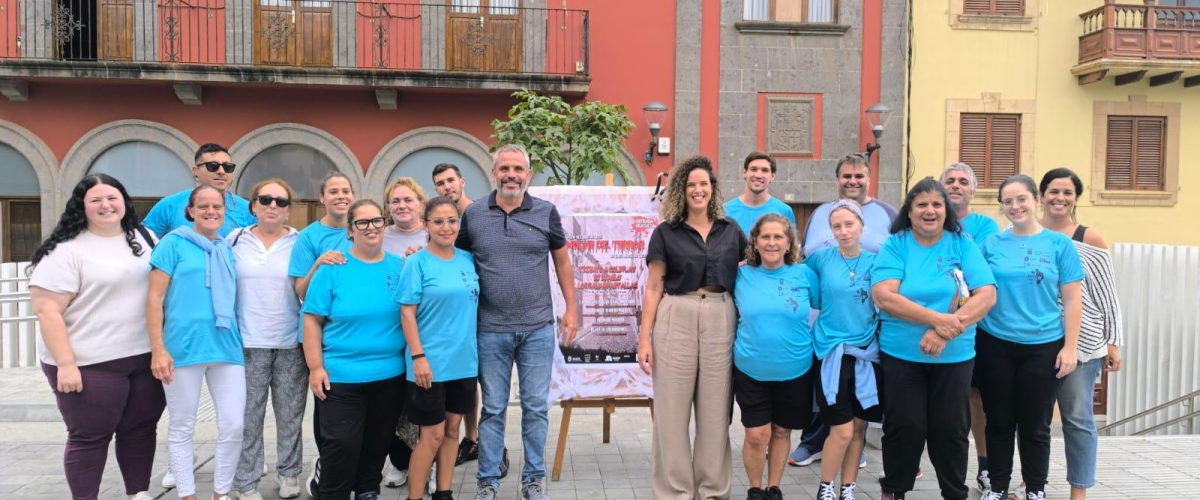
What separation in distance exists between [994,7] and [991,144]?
223cm

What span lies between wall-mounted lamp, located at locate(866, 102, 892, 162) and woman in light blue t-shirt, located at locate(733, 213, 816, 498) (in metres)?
8.86

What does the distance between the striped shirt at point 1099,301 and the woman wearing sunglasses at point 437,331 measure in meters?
3.28

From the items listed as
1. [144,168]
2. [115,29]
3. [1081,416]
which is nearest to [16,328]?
[144,168]

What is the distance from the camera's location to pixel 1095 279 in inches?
166

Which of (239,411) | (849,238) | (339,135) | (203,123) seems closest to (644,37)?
(339,135)

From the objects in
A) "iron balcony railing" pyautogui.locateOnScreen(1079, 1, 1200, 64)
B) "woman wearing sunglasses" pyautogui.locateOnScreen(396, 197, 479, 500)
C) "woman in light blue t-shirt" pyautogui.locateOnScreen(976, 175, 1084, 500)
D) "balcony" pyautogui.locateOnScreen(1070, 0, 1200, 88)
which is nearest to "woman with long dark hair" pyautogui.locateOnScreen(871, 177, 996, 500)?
"woman in light blue t-shirt" pyautogui.locateOnScreen(976, 175, 1084, 500)

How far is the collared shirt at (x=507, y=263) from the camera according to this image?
417 cm

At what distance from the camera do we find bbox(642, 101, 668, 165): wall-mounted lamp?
38.8ft

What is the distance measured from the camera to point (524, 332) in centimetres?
422

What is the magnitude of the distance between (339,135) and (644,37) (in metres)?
4.97

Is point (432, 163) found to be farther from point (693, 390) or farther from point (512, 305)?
point (693, 390)

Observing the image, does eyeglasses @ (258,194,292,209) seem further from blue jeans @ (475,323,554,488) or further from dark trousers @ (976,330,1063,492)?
dark trousers @ (976,330,1063,492)

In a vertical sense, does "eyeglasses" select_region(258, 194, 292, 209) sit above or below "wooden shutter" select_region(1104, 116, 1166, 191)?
below

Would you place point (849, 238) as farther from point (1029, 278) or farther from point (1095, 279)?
point (1095, 279)
